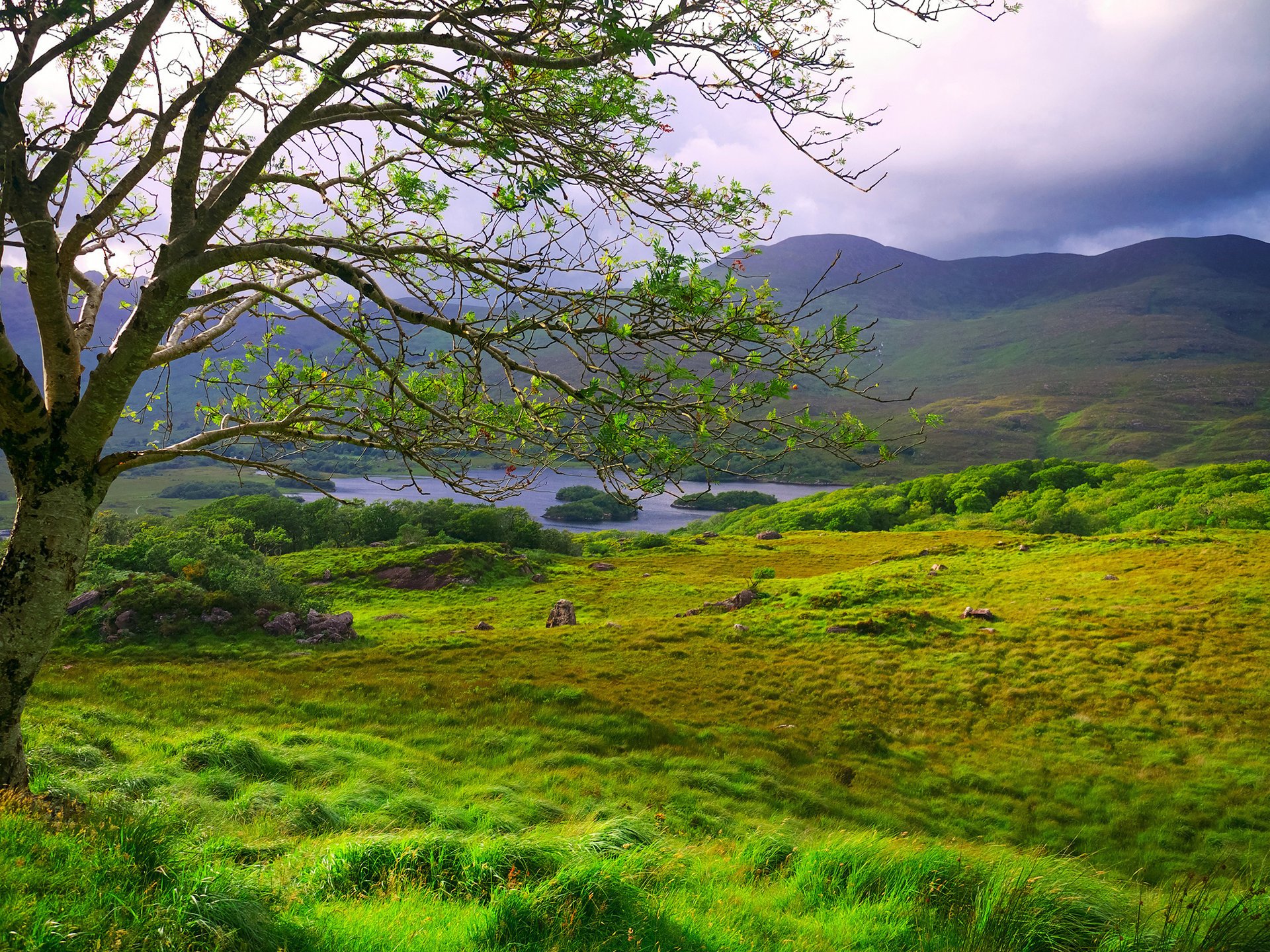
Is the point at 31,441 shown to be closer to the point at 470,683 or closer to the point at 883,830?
the point at 883,830

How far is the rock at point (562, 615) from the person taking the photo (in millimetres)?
36375

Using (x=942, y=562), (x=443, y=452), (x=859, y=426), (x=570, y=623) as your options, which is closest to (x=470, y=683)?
(x=570, y=623)

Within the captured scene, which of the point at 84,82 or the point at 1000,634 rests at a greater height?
the point at 84,82

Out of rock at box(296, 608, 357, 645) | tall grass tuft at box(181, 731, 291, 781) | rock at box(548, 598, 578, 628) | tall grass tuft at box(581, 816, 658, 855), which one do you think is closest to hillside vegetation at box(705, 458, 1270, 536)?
rock at box(548, 598, 578, 628)

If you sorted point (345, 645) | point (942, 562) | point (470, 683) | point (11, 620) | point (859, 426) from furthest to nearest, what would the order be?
1. point (942, 562)
2. point (345, 645)
3. point (470, 683)
4. point (11, 620)
5. point (859, 426)

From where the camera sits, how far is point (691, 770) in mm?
16141

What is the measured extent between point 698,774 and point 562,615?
859 inches

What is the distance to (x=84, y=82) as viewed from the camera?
26.2 feet

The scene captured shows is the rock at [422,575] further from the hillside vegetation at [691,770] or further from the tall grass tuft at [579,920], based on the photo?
the tall grass tuft at [579,920]

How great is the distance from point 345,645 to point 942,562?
37598mm

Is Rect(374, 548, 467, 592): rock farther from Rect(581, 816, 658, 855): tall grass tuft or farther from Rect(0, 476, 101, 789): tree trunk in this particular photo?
Rect(0, 476, 101, 789): tree trunk

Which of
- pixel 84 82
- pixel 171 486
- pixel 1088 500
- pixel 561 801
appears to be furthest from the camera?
pixel 171 486

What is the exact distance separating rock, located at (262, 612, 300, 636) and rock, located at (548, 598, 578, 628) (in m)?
12.9

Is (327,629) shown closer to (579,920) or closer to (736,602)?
(736,602)
